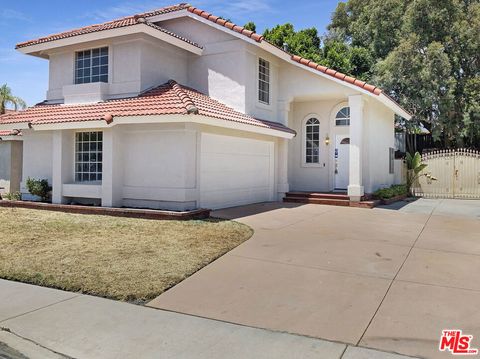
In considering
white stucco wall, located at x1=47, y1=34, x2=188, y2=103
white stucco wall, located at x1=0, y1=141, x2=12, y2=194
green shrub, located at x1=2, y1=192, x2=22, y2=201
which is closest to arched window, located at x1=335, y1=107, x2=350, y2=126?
white stucco wall, located at x1=47, y1=34, x2=188, y2=103

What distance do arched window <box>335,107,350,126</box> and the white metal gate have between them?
515cm

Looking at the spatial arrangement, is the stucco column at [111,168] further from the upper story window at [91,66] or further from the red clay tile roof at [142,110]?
the upper story window at [91,66]

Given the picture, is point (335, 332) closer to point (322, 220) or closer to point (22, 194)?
point (322, 220)

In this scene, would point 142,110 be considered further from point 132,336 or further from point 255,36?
point 132,336

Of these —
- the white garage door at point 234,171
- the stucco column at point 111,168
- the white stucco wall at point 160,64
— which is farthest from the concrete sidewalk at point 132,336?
the white stucco wall at point 160,64

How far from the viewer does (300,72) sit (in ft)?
52.7

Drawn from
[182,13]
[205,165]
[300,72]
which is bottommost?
[205,165]

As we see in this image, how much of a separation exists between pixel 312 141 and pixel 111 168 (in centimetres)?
852

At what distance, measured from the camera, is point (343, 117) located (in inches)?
669

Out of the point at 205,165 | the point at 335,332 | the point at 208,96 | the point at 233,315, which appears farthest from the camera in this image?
the point at 208,96

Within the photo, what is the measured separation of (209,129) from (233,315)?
8142 millimetres

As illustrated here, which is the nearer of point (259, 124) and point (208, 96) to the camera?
point (259, 124)

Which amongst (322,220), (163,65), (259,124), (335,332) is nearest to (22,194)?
(163,65)

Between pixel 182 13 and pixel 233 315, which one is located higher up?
pixel 182 13
